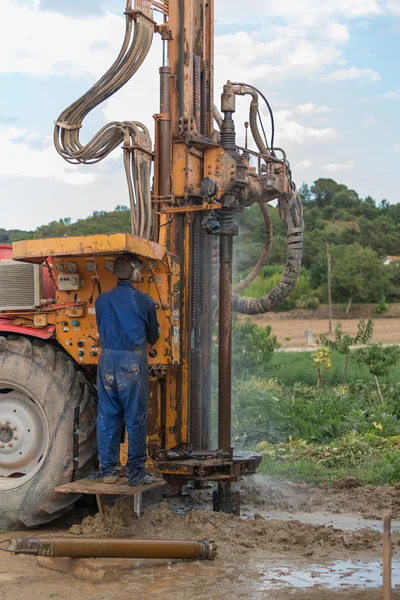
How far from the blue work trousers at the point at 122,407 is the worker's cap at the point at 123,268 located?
59 centimetres

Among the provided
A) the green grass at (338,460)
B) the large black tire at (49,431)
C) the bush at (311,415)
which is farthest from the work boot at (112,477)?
the bush at (311,415)

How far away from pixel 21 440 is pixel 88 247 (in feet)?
5.61

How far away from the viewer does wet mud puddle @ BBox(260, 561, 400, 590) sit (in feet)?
18.8

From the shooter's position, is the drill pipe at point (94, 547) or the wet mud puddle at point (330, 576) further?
the drill pipe at point (94, 547)

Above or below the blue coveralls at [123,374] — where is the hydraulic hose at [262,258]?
above

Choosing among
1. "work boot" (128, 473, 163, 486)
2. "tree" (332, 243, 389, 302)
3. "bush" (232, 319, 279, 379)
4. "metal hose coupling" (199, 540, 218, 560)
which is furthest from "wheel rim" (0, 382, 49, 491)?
"tree" (332, 243, 389, 302)

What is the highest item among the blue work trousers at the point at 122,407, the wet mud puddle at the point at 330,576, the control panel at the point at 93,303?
the control panel at the point at 93,303

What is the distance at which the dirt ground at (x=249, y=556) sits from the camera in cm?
562

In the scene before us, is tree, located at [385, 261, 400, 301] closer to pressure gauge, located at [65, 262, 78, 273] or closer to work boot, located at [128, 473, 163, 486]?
pressure gauge, located at [65, 262, 78, 273]

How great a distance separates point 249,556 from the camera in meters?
6.37

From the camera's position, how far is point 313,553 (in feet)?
21.3

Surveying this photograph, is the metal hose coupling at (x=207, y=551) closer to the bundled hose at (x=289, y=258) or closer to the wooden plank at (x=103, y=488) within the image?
the wooden plank at (x=103, y=488)

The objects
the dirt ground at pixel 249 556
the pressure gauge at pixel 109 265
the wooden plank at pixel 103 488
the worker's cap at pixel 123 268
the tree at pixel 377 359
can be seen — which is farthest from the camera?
the tree at pixel 377 359

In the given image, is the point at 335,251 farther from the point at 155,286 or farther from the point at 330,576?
the point at 330,576
